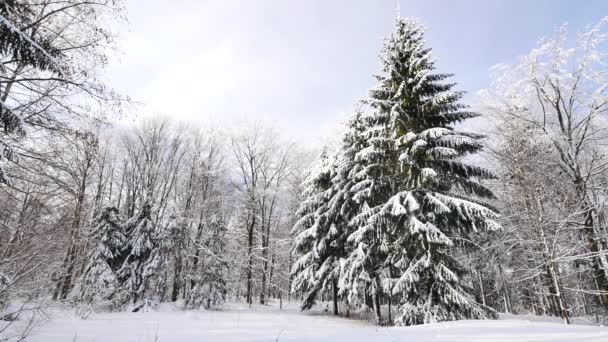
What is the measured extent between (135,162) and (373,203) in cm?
1849

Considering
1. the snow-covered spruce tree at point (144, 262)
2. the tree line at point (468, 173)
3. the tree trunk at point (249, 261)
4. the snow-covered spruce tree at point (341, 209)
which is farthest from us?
the tree trunk at point (249, 261)

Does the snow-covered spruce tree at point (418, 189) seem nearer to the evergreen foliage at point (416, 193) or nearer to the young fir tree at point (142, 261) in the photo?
the evergreen foliage at point (416, 193)

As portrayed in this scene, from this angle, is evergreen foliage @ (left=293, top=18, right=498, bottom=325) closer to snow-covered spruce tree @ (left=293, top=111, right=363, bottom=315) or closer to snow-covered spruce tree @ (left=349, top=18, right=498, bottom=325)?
snow-covered spruce tree @ (left=349, top=18, right=498, bottom=325)

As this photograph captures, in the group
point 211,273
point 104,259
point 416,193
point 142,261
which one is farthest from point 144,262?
point 416,193

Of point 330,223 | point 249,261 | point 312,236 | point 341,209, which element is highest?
point 341,209

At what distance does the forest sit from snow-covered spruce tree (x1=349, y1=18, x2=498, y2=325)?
66 mm

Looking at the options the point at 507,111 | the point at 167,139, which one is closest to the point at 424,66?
the point at 507,111

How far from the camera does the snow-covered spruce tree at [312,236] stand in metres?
15.3

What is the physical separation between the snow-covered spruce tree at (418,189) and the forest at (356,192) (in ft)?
0.22

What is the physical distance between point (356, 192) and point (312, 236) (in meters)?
4.18

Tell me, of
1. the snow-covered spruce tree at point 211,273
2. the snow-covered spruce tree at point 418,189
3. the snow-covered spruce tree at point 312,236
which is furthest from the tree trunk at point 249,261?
the snow-covered spruce tree at point 418,189

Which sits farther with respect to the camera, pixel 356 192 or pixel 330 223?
pixel 330 223

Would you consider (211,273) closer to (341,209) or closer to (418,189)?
(341,209)

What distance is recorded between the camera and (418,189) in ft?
31.8
